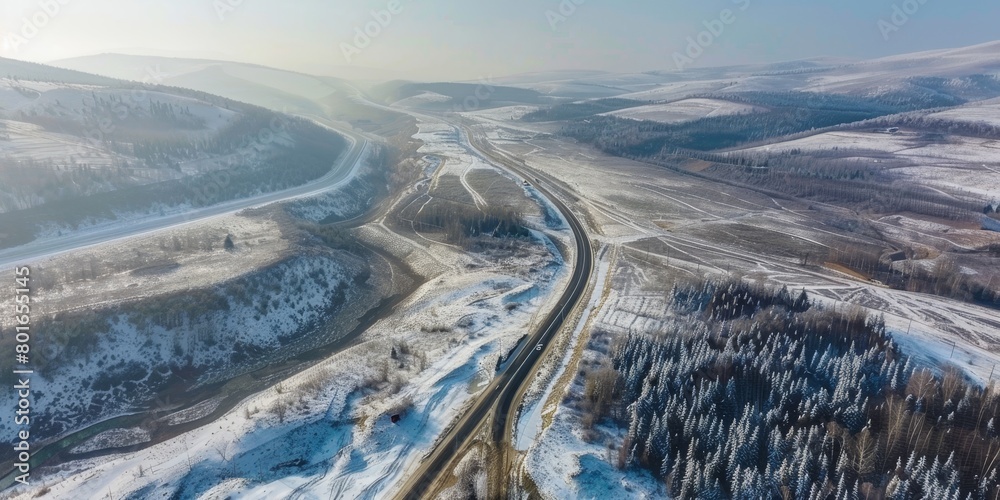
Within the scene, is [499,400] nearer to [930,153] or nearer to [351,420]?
[351,420]

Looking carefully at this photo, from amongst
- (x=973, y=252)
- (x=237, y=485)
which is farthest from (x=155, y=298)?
(x=973, y=252)

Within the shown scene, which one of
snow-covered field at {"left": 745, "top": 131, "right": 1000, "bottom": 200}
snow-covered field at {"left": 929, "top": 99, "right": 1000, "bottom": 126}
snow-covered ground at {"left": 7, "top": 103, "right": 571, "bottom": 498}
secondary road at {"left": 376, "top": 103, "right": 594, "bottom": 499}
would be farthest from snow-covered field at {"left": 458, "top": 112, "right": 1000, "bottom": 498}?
snow-covered field at {"left": 929, "top": 99, "right": 1000, "bottom": 126}

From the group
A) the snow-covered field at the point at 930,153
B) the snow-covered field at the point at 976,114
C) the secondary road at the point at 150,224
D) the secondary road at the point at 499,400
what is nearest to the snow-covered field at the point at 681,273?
the secondary road at the point at 499,400

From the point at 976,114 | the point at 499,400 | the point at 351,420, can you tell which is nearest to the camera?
the point at 351,420

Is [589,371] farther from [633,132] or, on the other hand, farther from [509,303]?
[633,132]

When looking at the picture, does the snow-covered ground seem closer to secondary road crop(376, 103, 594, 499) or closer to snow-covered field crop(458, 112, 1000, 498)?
secondary road crop(376, 103, 594, 499)

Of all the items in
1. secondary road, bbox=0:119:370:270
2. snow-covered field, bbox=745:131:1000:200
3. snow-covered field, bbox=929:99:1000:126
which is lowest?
secondary road, bbox=0:119:370:270

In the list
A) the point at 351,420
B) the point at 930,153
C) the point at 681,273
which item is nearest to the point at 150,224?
the point at 351,420

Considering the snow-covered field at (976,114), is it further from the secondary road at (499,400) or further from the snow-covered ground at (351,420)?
the snow-covered ground at (351,420)
